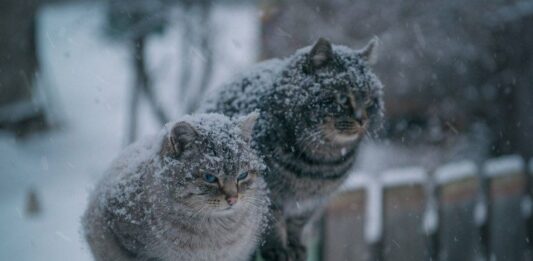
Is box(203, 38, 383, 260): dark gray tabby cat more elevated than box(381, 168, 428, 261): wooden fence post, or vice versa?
box(203, 38, 383, 260): dark gray tabby cat

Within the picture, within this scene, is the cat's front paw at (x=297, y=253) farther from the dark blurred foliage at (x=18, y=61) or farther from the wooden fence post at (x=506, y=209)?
the dark blurred foliage at (x=18, y=61)

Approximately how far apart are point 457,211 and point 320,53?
249 cm

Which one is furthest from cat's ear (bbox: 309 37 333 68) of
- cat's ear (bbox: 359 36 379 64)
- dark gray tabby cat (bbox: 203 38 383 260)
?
cat's ear (bbox: 359 36 379 64)

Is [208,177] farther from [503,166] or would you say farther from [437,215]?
[503,166]

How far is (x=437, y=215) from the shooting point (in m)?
3.62

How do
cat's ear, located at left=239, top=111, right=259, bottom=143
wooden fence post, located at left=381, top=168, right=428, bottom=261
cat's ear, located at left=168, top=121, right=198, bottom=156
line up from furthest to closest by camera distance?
wooden fence post, located at left=381, top=168, right=428, bottom=261 < cat's ear, located at left=239, top=111, right=259, bottom=143 < cat's ear, located at left=168, top=121, right=198, bottom=156

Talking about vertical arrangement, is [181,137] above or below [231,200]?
above

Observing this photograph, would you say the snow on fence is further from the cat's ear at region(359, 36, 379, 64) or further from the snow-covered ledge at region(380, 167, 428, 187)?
the cat's ear at region(359, 36, 379, 64)

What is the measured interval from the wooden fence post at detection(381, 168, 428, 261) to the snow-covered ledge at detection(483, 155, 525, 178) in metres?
0.63

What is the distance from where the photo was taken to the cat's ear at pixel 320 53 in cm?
172

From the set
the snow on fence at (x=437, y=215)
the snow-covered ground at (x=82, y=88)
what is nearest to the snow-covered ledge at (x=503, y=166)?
the snow on fence at (x=437, y=215)

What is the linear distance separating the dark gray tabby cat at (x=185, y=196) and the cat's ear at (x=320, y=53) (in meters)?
0.32

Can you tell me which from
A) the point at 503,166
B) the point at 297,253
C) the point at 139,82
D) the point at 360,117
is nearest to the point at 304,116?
the point at 360,117

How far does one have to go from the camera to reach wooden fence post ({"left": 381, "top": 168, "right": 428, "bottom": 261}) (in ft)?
10.3
